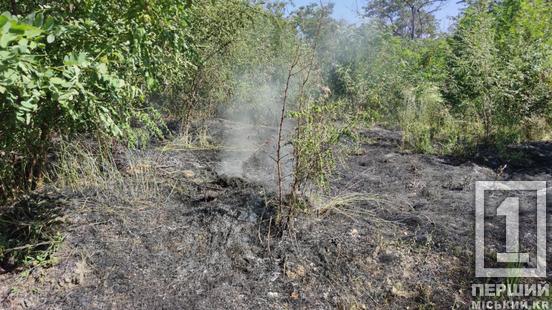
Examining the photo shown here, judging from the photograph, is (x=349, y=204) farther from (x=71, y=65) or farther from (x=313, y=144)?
(x=71, y=65)

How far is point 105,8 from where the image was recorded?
252cm

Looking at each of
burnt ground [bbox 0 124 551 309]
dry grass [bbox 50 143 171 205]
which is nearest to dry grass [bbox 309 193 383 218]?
burnt ground [bbox 0 124 551 309]

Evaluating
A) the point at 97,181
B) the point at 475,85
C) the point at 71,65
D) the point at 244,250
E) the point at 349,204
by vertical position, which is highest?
the point at 475,85

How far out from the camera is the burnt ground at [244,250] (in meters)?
2.39

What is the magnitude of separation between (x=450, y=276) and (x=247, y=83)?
4798 millimetres

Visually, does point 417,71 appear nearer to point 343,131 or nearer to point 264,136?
point 264,136

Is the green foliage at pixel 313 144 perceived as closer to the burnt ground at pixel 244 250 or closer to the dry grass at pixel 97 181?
the burnt ground at pixel 244 250

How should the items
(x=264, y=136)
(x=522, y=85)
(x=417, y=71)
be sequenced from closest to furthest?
(x=522, y=85) < (x=264, y=136) < (x=417, y=71)

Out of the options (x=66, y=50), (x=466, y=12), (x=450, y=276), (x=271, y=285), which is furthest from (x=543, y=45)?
(x=66, y=50)

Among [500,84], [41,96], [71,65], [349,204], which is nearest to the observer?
[71,65]

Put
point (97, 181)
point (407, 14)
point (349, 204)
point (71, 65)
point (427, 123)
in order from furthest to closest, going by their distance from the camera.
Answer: point (407, 14) < point (427, 123) < point (97, 181) < point (349, 204) < point (71, 65)

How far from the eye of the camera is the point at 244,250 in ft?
9.07

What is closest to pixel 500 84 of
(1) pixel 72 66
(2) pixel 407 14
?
(1) pixel 72 66

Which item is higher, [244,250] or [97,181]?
[97,181]
